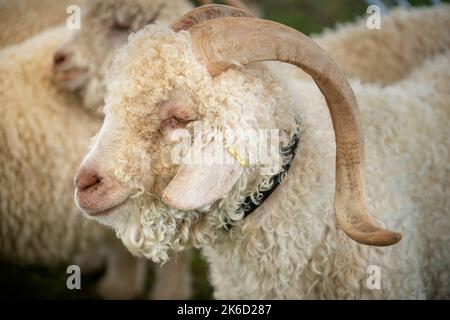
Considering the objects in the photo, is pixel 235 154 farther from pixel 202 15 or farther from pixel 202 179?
pixel 202 15

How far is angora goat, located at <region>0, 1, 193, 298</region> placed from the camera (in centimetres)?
303

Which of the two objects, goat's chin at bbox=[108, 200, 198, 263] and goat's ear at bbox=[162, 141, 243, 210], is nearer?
goat's ear at bbox=[162, 141, 243, 210]

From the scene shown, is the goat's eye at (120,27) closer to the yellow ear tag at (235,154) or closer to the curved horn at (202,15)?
the curved horn at (202,15)

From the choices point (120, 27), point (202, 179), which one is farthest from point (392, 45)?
point (202, 179)

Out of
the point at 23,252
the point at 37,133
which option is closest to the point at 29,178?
the point at 37,133

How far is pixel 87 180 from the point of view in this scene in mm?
1778

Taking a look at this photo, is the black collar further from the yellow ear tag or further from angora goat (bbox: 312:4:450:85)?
angora goat (bbox: 312:4:450:85)

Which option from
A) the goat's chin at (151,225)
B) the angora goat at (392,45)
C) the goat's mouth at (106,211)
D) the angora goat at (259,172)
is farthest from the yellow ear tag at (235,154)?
the angora goat at (392,45)

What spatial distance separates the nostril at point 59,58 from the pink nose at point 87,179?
1.55 m

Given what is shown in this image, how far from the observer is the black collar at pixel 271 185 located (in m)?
1.96

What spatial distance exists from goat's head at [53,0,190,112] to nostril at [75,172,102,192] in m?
1.48

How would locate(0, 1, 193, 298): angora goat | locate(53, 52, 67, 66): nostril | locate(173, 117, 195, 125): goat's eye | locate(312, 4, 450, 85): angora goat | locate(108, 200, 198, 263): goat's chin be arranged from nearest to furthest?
1. locate(173, 117, 195, 125): goat's eye
2. locate(108, 200, 198, 263): goat's chin
3. locate(0, 1, 193, 298): angora goat
4. locate(53, 52, 67, 66): nostril
5. locate(312, 4, 450, 85): angora goat

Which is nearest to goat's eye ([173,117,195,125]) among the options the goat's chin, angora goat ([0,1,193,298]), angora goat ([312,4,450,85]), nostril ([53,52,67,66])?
the goat's chin

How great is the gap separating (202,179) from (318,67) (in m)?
0.54
